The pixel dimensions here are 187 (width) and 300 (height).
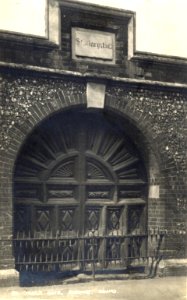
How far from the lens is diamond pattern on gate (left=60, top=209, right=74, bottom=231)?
8.46 meters

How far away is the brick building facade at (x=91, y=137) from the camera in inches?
305

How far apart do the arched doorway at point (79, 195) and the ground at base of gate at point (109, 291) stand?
40 centimetres

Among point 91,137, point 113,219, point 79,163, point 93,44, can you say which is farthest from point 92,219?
point 93,44

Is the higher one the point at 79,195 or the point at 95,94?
the point at 95,94

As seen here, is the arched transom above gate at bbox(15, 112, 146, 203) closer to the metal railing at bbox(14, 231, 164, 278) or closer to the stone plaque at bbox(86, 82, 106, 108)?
the stone plaque at bbox(86, 82, 106, 108)

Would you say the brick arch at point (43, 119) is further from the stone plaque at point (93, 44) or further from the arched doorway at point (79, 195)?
the stone plaque at point (93, 44)

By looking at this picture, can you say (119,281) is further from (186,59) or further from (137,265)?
(186,59)

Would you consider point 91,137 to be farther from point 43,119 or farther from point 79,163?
point 43,119

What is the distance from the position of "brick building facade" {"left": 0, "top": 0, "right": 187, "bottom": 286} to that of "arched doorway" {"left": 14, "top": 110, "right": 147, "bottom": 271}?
18 mm

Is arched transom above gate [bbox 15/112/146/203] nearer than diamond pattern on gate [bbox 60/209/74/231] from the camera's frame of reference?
Yes

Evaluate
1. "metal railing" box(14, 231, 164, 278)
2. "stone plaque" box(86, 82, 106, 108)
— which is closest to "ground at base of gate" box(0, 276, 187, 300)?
"metal railing" box(14, 231, 164, 278)

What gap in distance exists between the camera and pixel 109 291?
7496 mm

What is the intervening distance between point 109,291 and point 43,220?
1.64 meters

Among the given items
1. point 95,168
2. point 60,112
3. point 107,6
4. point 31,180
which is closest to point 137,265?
point 95,168
